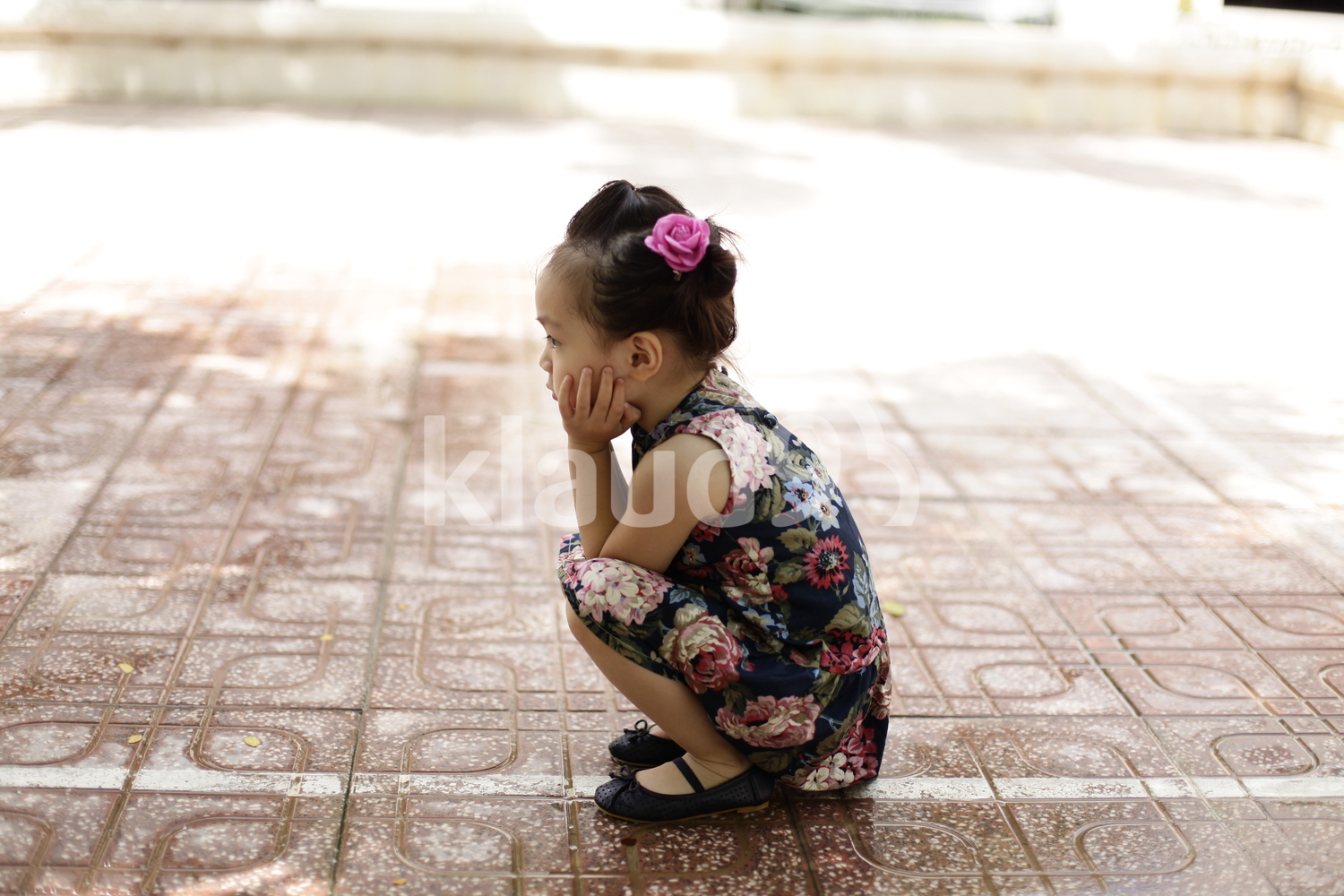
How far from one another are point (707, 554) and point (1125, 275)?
5.48m

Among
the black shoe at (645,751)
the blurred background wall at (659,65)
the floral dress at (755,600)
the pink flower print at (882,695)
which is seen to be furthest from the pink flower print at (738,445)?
the blurred background wall at (659,65)

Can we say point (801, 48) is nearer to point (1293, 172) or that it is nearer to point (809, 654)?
point (1293, 172)

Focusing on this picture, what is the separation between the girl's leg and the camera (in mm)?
2391

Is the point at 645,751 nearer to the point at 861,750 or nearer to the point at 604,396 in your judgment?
the point at 861,750

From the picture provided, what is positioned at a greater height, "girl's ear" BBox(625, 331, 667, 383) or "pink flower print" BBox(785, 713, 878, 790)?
"girl's ear" BBox(625, 331, 667, 383)

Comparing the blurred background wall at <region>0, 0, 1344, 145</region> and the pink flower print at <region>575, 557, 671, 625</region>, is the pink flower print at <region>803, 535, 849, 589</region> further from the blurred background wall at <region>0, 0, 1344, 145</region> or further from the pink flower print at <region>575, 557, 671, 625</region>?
the blurred background wall at <region>0, 0, 1344, 145</region>

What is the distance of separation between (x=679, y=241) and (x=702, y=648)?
2.46ft

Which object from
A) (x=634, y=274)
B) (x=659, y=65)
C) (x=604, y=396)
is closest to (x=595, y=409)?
(x=604, y=396)

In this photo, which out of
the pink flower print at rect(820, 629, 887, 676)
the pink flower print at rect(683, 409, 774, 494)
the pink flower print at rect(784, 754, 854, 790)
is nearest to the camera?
the pink flower print at rect(683, 409, 774, 494)

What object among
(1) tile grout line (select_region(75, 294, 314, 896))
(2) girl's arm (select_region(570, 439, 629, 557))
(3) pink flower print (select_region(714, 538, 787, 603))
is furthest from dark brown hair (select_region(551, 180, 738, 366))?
(1) tile grout line (select_region(75, 294, 314, 896))

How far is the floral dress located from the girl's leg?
2 cm

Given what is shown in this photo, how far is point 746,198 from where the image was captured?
329 inches

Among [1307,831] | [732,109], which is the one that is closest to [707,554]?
[1307,831]

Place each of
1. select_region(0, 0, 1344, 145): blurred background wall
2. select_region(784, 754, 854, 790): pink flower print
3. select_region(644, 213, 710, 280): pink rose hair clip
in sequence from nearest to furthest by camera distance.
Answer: select_region(644, 213, 710, 280): pink rose hair clip, select_region(784, 754, 854, 790): pink flower print, select_region(0, 0, 1344, 145): blurred background wall
